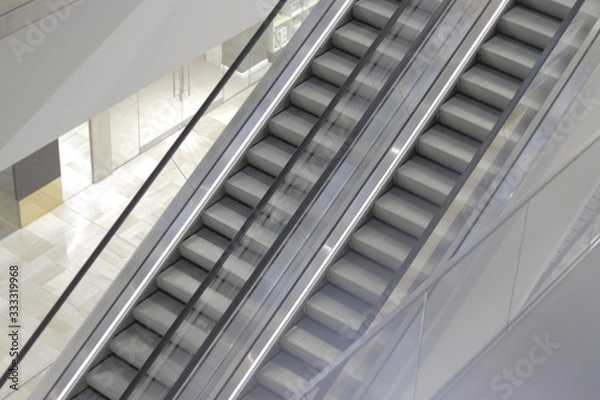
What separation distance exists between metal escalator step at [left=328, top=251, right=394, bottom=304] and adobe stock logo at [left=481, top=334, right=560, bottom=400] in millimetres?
1476

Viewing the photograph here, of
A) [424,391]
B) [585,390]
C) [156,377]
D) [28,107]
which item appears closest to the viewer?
[424,391]

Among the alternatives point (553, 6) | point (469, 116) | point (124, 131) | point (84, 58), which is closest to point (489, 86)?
point (469, 116)

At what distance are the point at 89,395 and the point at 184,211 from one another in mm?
1736

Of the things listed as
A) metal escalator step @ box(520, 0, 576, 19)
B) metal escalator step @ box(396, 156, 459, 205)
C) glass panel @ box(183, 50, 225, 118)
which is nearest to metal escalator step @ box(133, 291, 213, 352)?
metal escalator step @ box(396, 156, 459, 205)

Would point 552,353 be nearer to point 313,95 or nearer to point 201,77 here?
point 313,95

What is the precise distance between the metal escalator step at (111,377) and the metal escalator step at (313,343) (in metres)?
1.38

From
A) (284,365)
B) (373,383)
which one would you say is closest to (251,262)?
(284,365)

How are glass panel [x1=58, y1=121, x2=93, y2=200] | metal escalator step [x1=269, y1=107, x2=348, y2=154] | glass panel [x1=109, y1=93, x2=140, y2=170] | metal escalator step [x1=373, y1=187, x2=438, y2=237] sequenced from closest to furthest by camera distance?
1. metal escalator step [x1=373, y1=187, x2=438, y2=237]
2. metal escalator step [x1=269, y1=107, x2=348, y2=154]
3. glass panel [x1=58, y1=121, x2=93, y2=200]
4. glass panel [x1=109, y1=93, x2=140, y2=170]

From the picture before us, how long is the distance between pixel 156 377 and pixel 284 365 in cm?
102

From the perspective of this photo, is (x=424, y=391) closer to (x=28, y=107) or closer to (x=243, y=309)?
(x=243, y=309)

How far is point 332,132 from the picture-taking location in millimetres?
8195

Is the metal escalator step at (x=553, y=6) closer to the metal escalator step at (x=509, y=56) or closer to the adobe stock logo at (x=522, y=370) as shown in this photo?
the metal escalator step at (x=509, y=56)

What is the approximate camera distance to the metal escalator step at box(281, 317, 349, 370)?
26.3ft

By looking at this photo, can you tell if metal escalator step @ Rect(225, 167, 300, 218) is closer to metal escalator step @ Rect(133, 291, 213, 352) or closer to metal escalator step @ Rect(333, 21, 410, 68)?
metal escalator step @ Rect(133, 291, 213, 352)
